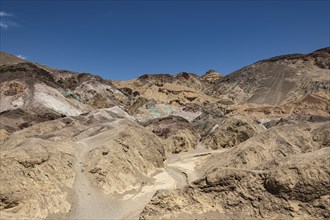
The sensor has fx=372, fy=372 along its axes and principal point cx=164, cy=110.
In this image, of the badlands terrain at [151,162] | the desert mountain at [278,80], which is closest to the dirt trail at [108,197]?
the badlands terrain at [151,162]

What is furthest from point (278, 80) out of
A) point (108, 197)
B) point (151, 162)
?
point (108, 197)

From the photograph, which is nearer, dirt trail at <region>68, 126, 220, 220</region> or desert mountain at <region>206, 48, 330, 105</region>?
dirt trail at <region>68, 126, 220, 220</region>

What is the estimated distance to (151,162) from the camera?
3450cm

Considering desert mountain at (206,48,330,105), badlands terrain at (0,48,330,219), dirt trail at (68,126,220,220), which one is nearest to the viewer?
badlands terrain at (0,48,330,219)

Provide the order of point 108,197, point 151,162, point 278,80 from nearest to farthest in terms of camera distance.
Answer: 1. point 108,197
2. point 151,162
3. point 278,80

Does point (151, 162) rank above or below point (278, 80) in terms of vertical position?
below

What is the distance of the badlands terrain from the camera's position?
1463 cm

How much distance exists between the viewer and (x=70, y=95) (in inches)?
3194

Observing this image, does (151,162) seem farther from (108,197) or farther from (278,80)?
(278,80)

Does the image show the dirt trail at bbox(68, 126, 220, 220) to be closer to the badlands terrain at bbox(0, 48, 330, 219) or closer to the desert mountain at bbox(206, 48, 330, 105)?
the badlands terrain at bbox(0, 48, 330, 219)

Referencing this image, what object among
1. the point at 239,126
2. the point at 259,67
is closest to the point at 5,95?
the point at 239,126

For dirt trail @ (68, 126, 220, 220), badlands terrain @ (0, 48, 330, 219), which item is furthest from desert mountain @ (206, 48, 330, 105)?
dirt trail @ (68, 126, 220, 220)

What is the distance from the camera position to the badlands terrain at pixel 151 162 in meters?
14.6

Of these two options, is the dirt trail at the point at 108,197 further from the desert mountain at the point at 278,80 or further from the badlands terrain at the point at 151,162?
the desert mountain at the point at 278,80
